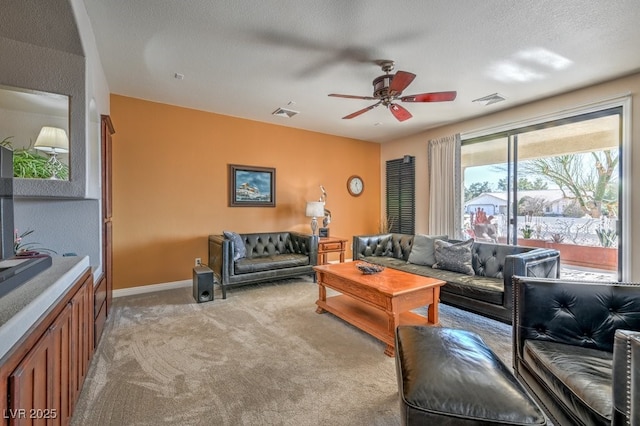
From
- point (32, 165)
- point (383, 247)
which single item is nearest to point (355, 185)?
point (383, 247)

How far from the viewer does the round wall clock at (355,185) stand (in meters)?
6.26

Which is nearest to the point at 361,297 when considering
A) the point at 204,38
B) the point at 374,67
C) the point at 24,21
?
the point at 374,67

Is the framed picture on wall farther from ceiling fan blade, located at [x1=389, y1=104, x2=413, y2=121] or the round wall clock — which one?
ceiling fan blade, located at [x1=389, y1=104, x2=413, y2=121]

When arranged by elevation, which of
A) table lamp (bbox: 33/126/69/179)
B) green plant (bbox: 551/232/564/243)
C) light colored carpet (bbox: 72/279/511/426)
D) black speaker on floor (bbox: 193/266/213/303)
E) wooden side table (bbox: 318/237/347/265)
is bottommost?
light colored carpet (bbox: 72/279/511/426)

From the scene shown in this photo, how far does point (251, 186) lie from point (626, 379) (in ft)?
15.3

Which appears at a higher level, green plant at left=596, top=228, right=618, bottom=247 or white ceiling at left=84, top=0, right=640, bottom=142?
white ceiling at left=84, top=0, right=640, bottom=142

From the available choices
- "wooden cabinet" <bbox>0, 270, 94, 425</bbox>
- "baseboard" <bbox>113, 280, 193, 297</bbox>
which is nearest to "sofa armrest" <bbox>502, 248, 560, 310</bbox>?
"wooden cabinet" <bbox>0, 270, 94, 425</bbox>

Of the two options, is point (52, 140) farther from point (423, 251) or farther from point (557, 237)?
point (557, 237)

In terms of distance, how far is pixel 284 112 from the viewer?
4.52 meters

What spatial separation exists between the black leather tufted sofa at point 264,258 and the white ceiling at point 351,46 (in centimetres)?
210

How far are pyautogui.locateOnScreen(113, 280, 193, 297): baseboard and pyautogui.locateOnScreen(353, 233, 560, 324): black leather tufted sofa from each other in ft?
9.66

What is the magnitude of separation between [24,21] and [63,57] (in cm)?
25

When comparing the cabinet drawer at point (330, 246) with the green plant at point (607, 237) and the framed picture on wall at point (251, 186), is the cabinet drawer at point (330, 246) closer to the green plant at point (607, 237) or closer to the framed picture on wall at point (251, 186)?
the framed picture on wall at point (251, 186)

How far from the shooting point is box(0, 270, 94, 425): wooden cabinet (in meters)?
0.93
